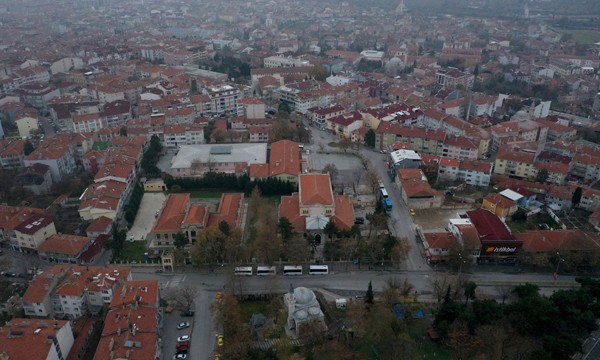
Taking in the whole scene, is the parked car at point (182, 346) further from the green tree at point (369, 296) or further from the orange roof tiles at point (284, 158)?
the orange roof tiles at point (284, 158)

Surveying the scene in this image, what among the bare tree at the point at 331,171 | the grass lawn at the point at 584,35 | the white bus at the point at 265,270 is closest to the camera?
the white bus at the point at 265,270

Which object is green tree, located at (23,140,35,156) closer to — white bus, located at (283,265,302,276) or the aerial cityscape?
the aerial cityscape

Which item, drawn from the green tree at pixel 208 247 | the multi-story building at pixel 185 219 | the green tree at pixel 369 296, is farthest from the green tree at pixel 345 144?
the green tree at pixel 369 296

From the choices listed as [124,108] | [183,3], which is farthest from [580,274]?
[183,3]

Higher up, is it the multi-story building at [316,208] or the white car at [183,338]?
the multi-story building at [316,208]

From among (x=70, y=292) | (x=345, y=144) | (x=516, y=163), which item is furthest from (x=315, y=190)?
(x=516, y=163)

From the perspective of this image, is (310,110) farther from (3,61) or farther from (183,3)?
(183,3)
